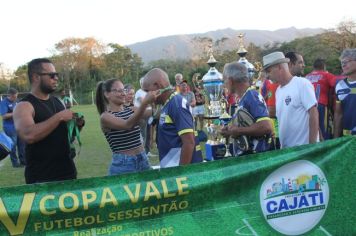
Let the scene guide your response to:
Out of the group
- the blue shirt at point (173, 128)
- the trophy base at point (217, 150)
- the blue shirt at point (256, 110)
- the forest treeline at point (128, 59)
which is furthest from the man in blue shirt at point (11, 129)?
the forest treeline at point (128, 59)

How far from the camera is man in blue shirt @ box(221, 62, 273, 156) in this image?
11.8 feet

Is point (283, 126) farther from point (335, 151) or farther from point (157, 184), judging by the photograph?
point (157, 184)

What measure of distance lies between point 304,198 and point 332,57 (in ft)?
121

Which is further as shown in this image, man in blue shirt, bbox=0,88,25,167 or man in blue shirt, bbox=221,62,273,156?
man in blue shirt, bbox=0,88,25,167

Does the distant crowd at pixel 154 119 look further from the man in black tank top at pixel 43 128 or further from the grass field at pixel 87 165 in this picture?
the grass field at pixel 87 165

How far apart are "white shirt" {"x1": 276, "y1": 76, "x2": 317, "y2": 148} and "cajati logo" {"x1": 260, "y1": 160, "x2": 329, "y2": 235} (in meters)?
1.04

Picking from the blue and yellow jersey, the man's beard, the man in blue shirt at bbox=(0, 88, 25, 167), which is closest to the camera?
the man's beard

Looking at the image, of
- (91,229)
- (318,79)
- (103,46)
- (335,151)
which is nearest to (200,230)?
(91,229)

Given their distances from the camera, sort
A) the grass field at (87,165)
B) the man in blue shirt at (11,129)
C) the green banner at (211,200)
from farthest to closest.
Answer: the man in blue shirt at (11,129) < the grass field at (87,165) < the green banner at (211,200)

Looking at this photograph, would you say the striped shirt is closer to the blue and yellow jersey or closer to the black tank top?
the black tank top

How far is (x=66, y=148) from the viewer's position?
3627 mm

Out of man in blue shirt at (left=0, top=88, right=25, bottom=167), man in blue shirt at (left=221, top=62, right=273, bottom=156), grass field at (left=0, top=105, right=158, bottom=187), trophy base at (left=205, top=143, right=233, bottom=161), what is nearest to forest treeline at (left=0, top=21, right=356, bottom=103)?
grass field at (left=0, top=105, right=158, bottom=187)

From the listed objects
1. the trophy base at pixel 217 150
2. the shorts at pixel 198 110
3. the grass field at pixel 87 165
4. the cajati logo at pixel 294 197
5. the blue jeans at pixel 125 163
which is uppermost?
the blue jeans at pixel 125 163

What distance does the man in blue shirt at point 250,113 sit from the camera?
11.8ft
